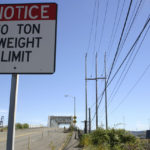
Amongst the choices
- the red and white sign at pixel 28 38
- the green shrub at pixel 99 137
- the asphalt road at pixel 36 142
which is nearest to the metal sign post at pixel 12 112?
the red and white sign at pixel 28 38

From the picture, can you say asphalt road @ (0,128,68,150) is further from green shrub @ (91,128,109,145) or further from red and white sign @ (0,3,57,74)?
red and white sign @ (0,3,57,74)

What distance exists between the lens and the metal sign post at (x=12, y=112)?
6.89 ft

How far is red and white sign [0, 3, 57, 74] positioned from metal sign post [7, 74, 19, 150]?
116 mm

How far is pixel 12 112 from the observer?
7.09 ft

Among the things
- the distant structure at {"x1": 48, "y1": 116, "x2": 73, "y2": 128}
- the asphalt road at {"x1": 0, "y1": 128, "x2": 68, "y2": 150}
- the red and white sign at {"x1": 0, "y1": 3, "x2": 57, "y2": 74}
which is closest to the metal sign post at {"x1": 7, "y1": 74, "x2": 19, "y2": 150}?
the red and white sign at {"x1": 0, "y1": 3, "x2": 57, "y2": 74}

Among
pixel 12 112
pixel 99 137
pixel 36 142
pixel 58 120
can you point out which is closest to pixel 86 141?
pixel 99 137

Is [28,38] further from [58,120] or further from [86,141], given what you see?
[58,120]

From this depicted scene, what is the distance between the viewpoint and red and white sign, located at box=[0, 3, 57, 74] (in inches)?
91.8

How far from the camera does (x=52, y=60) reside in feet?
7.72

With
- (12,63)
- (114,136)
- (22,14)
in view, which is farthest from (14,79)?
A: (114,136)

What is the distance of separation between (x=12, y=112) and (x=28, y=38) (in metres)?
0.81

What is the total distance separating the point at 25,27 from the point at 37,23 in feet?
0.46

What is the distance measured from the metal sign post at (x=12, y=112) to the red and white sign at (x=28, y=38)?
12cm

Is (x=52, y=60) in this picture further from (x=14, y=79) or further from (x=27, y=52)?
(x=14, y=79)
